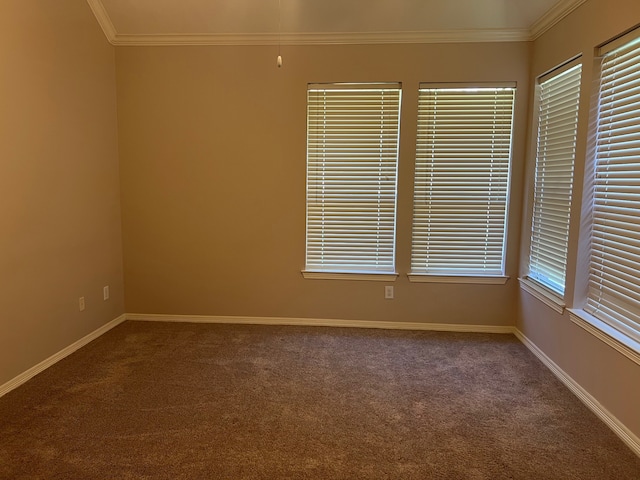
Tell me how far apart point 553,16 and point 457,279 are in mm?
2159

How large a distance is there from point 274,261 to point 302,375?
123cm

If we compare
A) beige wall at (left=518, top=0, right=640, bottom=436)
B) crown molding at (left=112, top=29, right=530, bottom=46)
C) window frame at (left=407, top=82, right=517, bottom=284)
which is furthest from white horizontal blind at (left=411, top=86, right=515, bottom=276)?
beige wall at (left=518, top=0, right=640, bottom=436)

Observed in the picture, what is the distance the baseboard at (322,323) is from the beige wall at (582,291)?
522 mm

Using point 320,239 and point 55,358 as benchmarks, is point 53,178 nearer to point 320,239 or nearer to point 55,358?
point 55,358

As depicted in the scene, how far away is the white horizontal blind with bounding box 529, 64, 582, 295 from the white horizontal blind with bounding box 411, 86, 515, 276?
291mm

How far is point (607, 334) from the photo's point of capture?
2256 millimetres

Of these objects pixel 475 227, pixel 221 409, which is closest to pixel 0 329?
pixel 221 409

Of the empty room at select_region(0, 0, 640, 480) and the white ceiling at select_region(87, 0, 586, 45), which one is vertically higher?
the white ceiling at select_region(87, 0, 586, 45)

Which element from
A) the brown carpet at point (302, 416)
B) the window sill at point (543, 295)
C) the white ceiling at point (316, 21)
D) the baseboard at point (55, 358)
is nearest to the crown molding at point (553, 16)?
the white ceiling at point (316, 21)

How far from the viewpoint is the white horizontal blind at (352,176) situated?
354 cm

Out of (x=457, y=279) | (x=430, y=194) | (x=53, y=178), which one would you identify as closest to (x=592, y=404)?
(x=457, y=279)

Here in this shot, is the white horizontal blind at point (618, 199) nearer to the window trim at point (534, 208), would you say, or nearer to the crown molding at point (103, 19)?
the window trim at point (534, 208)

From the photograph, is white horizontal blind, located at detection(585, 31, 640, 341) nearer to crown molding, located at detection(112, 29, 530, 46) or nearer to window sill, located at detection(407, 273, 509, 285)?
window sill, located at detection(407, 273, 509, 285)

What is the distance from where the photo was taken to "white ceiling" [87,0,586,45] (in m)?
3.15
